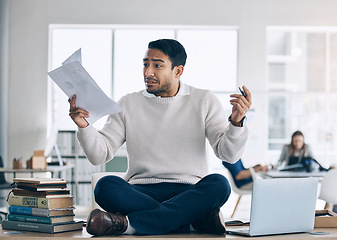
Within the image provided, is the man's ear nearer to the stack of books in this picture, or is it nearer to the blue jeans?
the blue jeans

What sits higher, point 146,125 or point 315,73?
point 315,73

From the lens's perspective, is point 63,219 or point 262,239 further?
point 63,219

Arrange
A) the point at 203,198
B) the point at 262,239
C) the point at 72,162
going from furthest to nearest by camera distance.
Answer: the point at 72,162
the point at 203,198
the point at 262,239

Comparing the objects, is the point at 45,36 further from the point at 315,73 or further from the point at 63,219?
the point at 63,219

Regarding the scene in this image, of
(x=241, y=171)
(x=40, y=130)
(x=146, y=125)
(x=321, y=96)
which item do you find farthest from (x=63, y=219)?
(x=321, y=96)

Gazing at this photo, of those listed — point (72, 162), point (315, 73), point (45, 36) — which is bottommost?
point (72, 162)

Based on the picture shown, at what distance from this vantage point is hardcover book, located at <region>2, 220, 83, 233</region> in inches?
82.4

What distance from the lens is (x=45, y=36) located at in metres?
7.97

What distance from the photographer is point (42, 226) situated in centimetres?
211

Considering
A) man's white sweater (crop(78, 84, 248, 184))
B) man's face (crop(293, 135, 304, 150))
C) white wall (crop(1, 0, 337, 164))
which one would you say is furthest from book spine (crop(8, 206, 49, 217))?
white wall (crop(1, 0, 337, 164))

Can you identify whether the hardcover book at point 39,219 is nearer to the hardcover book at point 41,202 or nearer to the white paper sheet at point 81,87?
the hardcover book at point 41,202

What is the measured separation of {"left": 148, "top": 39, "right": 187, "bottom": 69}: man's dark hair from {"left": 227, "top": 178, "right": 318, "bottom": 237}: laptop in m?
0.91

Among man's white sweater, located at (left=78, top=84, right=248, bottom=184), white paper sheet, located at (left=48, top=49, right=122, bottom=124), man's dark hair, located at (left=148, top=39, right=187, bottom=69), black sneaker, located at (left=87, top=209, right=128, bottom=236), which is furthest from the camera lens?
man's dark hair, located at (left=148, top=39, right=187, bottom=69)

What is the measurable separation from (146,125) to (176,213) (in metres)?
0.61
